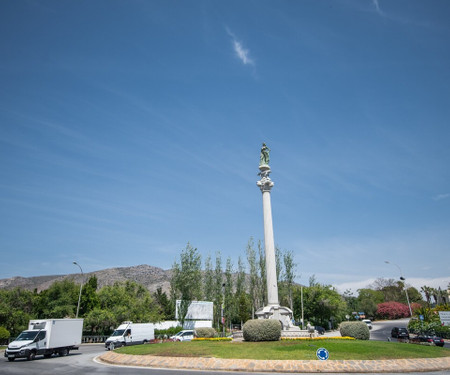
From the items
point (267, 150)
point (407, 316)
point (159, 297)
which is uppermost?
point (267, 150)

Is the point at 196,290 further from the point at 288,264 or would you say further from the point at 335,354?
the point at 335,354

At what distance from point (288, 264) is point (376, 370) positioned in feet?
143

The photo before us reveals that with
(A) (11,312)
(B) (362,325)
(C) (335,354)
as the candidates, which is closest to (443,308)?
(B) (362,325)

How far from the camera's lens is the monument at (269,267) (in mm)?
30625

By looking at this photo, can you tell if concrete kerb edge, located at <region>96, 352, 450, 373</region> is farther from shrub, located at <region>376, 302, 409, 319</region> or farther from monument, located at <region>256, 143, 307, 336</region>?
shrub, located at <region>376, 302, 409, 319</region>

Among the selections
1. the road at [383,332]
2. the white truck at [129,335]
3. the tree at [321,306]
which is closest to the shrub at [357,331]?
the road at [383,332]

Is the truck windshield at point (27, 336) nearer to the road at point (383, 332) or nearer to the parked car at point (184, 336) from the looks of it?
the parked car at point (184, 336)

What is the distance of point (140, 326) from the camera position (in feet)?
111

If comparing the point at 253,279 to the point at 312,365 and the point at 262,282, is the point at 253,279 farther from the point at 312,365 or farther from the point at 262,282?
the point at 312,365

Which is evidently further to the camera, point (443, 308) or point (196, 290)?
point (443, 308)

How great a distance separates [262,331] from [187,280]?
2684 centimetres

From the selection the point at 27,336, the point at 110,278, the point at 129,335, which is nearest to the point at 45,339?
the point at 27,336

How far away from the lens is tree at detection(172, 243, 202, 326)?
4700 centimetres

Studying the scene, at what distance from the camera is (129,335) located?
3189 cm
